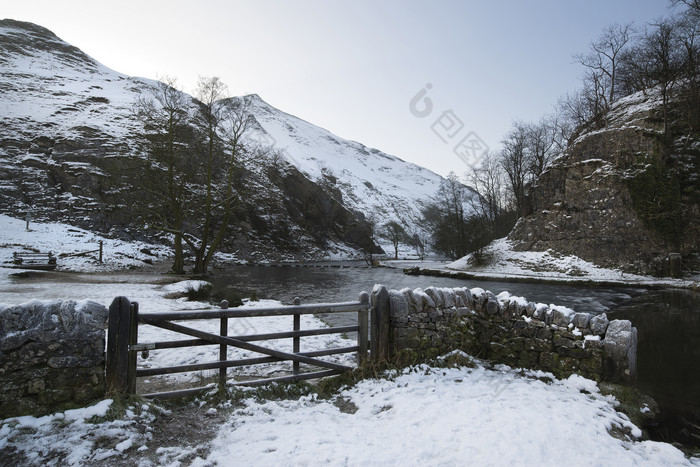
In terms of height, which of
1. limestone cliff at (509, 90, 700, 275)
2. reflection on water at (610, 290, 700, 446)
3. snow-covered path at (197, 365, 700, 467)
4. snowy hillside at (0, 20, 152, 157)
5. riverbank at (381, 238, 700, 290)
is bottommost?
reflection on water at (610, 290, 700, 446)

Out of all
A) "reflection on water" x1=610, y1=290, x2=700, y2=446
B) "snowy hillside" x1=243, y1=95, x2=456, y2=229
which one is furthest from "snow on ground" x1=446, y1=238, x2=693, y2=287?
"snowy hillside" x1=243, y1=95, x2=456, y2=229

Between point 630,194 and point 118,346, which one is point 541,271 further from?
point 118,346

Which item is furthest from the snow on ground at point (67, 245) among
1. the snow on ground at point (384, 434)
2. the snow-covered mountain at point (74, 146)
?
the snow on ground at point (384, 434)

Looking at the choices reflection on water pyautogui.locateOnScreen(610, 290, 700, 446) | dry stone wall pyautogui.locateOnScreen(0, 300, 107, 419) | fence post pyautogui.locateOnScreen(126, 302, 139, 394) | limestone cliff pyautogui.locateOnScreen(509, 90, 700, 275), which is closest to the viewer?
dry stone wall pyautogui.locateOnScreen(0, 300, 107, 419)

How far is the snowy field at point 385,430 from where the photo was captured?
138 inches

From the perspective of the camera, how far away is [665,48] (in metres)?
28.5

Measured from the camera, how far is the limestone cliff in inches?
929

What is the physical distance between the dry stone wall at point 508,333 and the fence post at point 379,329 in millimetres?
56

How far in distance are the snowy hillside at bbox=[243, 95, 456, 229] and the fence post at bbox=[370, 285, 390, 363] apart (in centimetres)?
7955

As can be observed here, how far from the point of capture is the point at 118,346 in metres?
4.32

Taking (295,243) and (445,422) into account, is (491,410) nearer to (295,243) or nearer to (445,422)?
(445,422)

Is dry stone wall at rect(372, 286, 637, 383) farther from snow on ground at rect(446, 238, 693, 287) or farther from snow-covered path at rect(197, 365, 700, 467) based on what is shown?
snow on ground at rect(446, 238, 693, 287)

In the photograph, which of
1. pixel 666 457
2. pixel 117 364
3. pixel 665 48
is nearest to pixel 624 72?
pixel 665 48

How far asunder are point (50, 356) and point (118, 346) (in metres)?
0.64
